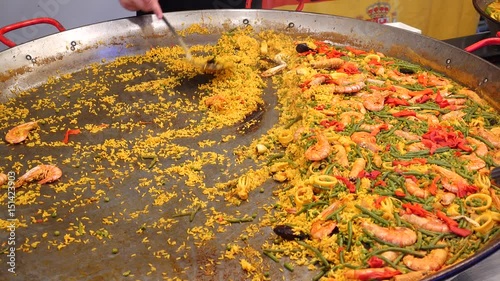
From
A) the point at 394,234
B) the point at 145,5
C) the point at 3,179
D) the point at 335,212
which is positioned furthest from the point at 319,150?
the point at 145,5

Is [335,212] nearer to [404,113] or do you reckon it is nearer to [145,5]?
Answer: [404,113]

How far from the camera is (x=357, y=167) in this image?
271cm

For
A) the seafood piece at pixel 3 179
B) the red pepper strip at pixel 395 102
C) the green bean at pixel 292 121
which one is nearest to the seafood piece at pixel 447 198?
the red pepper strip at pixel 395 102

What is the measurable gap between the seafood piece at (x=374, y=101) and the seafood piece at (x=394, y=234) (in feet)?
3.97

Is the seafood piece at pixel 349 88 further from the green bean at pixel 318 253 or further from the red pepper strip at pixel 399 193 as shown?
the green bean at pixel 318 253

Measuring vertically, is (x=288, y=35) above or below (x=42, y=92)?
above

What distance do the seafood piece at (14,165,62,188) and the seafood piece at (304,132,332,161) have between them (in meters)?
1.56

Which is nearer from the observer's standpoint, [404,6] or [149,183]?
[149,183]

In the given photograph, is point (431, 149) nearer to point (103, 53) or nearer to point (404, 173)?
point (404, 173)

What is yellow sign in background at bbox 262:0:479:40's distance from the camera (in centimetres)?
623

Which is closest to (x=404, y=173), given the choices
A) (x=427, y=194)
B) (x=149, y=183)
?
(x=427, y=194)

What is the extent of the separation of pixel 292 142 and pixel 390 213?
0.92 m

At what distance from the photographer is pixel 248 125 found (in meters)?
3.35

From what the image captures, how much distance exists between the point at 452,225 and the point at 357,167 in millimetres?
616
